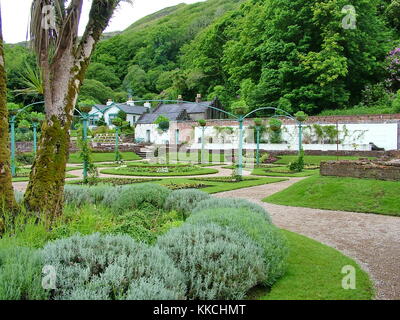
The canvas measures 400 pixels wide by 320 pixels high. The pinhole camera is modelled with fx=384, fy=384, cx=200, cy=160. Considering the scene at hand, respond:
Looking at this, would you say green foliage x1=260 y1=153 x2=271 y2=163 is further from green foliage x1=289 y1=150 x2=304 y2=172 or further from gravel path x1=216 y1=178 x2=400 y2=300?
gravel path x1=216 y1=178 x2=400 y2=300

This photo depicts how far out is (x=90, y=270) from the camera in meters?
3.52

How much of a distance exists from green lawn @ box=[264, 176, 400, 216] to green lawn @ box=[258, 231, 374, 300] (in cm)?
398

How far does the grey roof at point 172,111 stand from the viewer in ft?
179

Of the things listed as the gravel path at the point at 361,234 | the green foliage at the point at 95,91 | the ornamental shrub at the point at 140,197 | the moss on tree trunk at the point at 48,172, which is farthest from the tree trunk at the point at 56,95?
the green foliage at the point at 95,91

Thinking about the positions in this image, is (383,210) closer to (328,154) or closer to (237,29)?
(328,154)

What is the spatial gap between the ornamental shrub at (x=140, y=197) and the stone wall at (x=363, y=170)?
6300 millimetres

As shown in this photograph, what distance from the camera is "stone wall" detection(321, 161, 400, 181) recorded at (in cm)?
1084

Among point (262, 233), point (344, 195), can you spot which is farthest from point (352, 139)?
point (262, 233)

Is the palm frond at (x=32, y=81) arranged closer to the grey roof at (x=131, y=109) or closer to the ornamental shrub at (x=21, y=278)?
the ornamental shrub at (x=21, y=278)

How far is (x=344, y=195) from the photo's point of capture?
34.7ft

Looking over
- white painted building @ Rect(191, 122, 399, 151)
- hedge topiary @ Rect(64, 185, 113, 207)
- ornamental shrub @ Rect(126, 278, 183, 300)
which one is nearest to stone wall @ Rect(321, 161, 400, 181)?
hedge topiary @ Rect(64, 185, 113, 207)

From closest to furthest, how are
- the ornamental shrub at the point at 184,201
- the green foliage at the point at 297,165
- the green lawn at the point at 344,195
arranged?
1. the ornamental shrub at the point at 184,201
2. the green lawn at the point at 344,195
3. the green foliage at the point at 297,165

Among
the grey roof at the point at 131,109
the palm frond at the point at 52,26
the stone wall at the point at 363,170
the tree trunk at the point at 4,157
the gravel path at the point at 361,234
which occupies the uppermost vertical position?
the grey roof at the point at 131,109
